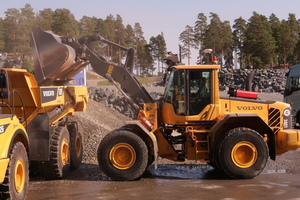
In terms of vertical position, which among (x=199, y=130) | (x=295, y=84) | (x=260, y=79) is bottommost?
(x=199, y=130)

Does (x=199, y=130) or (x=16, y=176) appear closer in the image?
(x=16, y=176)

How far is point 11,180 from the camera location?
6504 millimetres

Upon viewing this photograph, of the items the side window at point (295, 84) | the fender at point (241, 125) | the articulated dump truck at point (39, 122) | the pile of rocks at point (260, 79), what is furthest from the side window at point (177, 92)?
the pile of rocks at point (260, 79)

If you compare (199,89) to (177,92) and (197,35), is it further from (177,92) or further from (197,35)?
(197,35)

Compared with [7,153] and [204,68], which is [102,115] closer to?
[204,68]

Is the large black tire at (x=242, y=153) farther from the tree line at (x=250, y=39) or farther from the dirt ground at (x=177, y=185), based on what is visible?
the tree line at (x=250, y=39)

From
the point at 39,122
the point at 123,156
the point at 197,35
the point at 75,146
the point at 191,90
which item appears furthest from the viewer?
the point at 197,35

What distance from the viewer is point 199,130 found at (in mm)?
9766

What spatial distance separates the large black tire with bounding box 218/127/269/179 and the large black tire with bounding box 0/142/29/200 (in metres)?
4.23

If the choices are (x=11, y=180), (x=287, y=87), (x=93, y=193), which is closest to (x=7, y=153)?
(x=11, y=180)

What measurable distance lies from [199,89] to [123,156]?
222 centimetres

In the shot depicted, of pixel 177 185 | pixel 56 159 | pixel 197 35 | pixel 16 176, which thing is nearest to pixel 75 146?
pixel 56 159

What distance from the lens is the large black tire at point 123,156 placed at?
9.31 m

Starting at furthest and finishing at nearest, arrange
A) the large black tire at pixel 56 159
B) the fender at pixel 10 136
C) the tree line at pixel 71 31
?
the tree line at pixel 71 31 < the large black tire at pixel 56 159 < the fender at pixel 10 136
